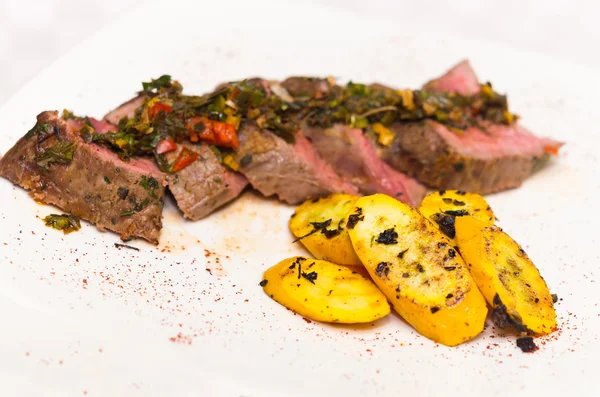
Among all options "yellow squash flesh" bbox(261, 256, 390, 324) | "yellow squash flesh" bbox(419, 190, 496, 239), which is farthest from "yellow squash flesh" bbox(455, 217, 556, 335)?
"yellow squash flesh" bbox(261, 256, 390, 324)

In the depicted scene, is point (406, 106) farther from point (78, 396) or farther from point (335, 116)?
point (78, 396)

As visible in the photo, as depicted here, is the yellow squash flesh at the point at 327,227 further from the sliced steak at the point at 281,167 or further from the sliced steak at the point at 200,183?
the sliced steak at the point at 200,183

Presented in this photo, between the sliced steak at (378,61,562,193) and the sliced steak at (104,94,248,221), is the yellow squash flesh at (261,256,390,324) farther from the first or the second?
the sliced steak at (378,61,562,193)

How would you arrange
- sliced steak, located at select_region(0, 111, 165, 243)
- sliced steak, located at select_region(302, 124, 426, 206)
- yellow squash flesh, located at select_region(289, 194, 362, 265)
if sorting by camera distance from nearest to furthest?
yellow squash flesh, located at select_region(289, 194, 362, 265), sliced steak, located at select_region(0, 111, 165, 243), sliced steak, located at select_region(302, 124, 426, 206)

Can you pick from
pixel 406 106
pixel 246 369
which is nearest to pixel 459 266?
pixel 246 369

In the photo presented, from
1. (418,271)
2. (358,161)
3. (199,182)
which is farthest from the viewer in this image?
(358,161)

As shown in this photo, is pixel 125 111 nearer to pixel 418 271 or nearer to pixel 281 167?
pixel 281 167

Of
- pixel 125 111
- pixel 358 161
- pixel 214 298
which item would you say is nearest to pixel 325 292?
pixel 214 298

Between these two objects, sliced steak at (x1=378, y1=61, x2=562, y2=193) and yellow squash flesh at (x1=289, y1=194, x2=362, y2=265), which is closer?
yellow squash flesh at (x1=289, y1=194, x2=362, y2=265)
